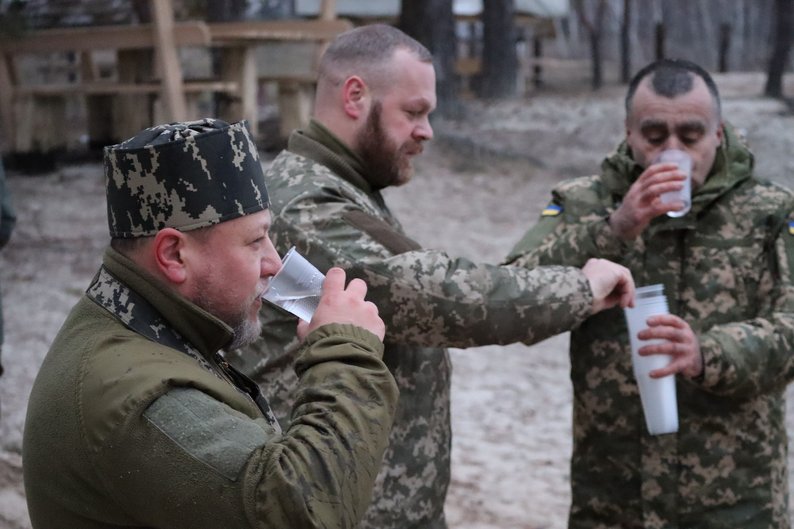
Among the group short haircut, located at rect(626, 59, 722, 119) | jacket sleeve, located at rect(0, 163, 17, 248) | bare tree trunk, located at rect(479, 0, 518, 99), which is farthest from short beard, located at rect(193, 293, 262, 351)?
bare tree trunk, located at rect(479, 0, 518, 99)

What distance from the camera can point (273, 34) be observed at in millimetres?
10766

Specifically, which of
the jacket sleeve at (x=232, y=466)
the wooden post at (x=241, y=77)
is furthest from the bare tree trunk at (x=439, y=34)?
the jacket sleeve at (x=232, y=466)

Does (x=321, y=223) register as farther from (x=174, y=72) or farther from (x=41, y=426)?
(x=174, y=72)

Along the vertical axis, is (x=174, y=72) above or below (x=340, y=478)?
below

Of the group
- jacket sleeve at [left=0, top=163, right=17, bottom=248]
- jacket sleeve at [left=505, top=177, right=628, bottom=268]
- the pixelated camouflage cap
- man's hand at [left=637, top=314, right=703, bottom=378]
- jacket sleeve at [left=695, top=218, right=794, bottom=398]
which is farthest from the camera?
jacket sleeve at [left=0, top=163, right=17, bottom=248]

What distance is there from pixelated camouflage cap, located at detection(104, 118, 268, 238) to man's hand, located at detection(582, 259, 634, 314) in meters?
1.21

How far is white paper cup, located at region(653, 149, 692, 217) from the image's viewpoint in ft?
10.2

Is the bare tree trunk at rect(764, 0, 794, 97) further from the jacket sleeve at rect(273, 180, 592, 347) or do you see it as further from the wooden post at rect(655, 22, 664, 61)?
the jacket sleeve at rect(273, 180, 592, 347)

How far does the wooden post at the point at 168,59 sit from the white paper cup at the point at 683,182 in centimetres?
763

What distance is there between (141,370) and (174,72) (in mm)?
9017

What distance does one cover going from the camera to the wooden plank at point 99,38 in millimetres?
10062

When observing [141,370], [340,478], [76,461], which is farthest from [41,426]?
[340,478]

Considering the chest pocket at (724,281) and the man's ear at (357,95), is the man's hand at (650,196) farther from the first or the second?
the man's ear at (357,95)

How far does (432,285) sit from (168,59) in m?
8.15
